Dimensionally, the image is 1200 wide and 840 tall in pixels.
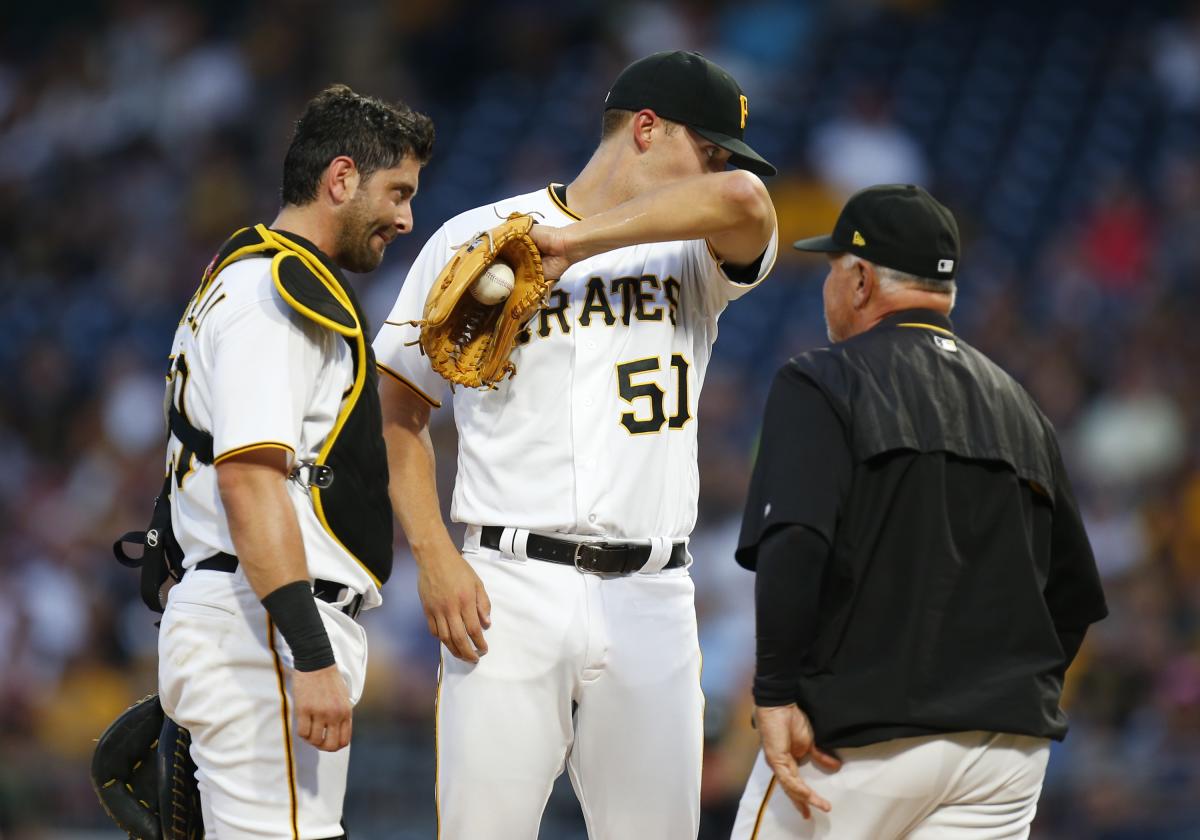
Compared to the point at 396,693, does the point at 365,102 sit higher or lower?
higher

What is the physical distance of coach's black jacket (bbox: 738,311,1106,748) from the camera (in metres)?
2.79

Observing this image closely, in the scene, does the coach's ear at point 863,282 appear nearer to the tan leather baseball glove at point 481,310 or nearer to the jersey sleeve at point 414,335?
the tan leather baseball glove at point 481,310

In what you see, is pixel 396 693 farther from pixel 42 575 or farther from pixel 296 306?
pixel 296 306

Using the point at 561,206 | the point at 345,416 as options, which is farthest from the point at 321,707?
the point at 561,206

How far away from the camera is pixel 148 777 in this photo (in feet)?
10.7

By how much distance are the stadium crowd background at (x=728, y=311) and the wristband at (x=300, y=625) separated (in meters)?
3.12

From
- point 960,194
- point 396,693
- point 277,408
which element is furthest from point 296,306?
point 960,194

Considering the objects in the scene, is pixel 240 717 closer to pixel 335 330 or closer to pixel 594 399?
pixel 335 330

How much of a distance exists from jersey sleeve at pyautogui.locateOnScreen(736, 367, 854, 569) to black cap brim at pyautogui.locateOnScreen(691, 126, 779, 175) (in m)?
0.66

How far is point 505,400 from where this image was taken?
3314 mm

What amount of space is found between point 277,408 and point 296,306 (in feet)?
0.67

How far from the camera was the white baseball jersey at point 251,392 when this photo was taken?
9.56ft

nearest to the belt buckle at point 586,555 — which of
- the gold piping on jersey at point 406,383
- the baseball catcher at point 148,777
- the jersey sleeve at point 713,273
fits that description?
the gold piping on jersey at point 406,383

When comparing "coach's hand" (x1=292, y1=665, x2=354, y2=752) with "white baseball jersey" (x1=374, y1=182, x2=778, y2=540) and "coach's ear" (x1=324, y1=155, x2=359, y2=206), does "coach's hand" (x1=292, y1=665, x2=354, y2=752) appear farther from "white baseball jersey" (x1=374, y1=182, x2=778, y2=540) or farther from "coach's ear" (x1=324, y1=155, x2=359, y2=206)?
"coach's ear" (x1=324, y1=155, x2=359, y2=206)
